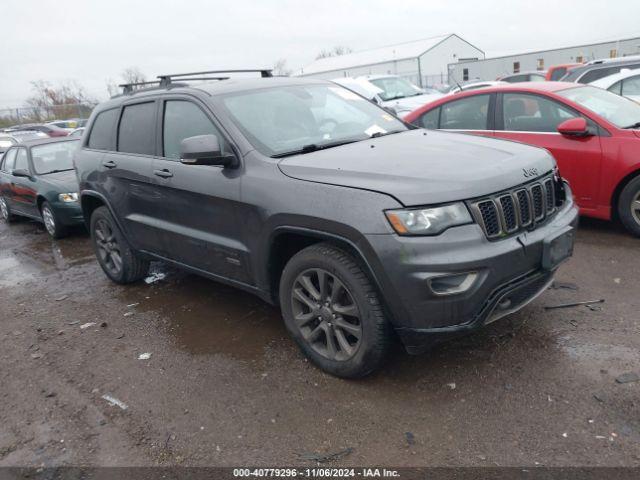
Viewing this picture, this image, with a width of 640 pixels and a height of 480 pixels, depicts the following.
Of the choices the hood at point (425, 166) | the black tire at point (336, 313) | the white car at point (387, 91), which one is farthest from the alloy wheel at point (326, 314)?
the white car at point (387, 91)

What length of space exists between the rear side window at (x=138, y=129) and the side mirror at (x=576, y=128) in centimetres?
388

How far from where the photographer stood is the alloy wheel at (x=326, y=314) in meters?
3.14

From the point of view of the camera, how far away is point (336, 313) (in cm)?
320

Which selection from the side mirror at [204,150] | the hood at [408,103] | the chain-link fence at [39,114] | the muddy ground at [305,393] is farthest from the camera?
the chain-link fence at [39,114]

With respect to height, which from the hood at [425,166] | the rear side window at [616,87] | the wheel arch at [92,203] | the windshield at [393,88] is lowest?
the wheel arch at [92,203]

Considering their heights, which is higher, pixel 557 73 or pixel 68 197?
pixel 557 73

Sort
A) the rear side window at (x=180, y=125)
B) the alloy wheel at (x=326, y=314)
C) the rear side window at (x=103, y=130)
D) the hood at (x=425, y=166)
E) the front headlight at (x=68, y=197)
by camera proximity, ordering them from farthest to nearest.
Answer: the front headlight at (x=68, y=197) < the rear side window at (x=103, y=130) < the rear side window at (x=180, y=125) < the alloy wheel at (x=326, y=314) < the hood at (x=425, y=166)

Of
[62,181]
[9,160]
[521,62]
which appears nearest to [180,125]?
[62,181]

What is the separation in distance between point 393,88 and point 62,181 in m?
9.85

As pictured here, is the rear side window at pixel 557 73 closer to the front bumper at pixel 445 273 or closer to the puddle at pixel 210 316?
the puddle at pixel 210 316

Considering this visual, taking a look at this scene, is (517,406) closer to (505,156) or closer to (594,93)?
(505,156)

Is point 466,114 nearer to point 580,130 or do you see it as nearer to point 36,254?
point 580,130

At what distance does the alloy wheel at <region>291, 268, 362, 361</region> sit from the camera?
3139 millimetres

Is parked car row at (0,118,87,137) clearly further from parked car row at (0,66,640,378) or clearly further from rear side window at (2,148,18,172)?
parked car row at (0,66,640,378)
